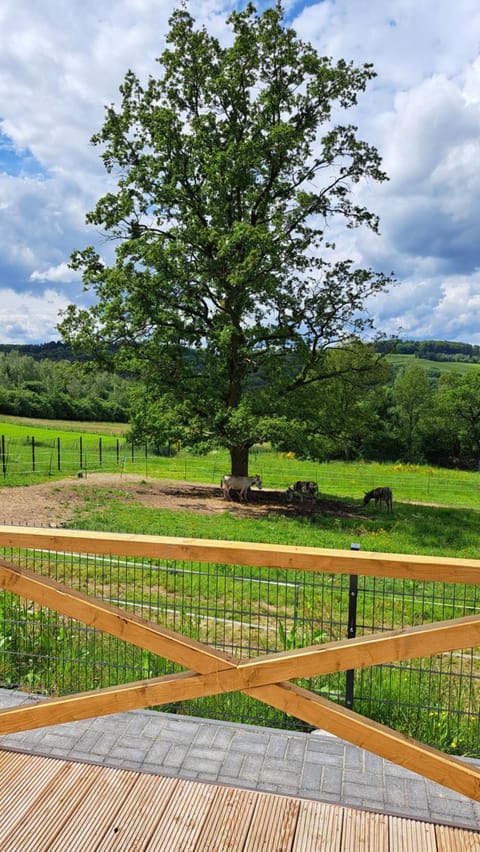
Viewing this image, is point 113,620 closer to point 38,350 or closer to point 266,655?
→ point 266,655

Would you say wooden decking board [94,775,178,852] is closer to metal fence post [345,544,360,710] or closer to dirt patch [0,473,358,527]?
metal fence post [345,544,360,710]

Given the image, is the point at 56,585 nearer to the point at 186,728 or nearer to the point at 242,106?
the point at 186,728

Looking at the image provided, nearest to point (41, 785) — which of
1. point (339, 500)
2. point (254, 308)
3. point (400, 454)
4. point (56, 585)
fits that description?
point (56, 585)

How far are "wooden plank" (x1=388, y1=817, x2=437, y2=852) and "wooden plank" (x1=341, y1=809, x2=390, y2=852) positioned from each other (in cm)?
2

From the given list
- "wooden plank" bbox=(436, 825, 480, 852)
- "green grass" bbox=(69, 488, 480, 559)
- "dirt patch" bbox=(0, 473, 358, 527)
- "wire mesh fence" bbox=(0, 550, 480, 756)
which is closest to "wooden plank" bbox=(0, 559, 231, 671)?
"wire mesh fence" bbox=(0, 550, 480, 756)

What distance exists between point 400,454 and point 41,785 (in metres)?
48.2

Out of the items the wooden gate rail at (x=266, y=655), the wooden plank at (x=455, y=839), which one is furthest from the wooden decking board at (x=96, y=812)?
the wooden plank at (x=455, y=839)

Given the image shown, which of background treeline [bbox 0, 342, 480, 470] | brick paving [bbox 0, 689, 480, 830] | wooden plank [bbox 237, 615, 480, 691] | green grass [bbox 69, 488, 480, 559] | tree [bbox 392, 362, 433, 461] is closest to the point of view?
wooden plank [bbox 237, 615, 480, 691]

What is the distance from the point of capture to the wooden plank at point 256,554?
7.54 ft

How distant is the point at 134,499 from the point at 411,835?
49.4 ft

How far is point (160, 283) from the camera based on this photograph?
17328 mm

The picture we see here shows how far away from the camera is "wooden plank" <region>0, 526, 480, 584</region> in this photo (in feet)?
7.54

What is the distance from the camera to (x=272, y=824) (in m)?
2.70

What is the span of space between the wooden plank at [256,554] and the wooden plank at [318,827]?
4.27ft
